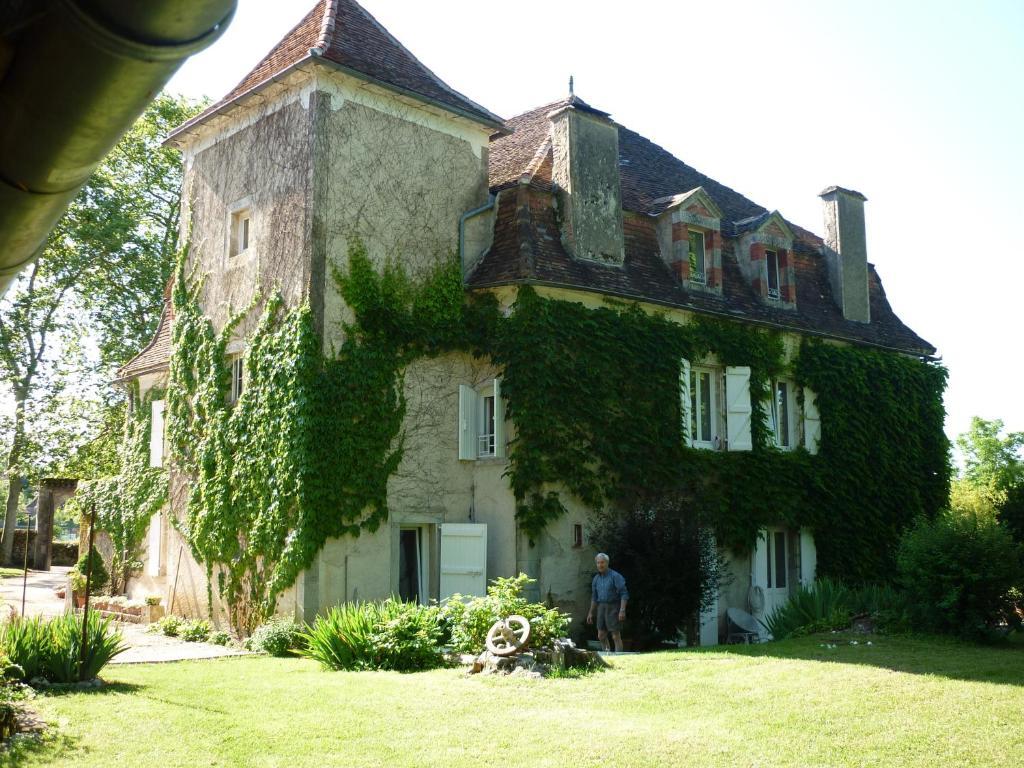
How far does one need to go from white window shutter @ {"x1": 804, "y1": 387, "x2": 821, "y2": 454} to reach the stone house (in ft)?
0.15

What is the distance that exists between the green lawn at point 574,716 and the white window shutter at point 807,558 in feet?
24.7

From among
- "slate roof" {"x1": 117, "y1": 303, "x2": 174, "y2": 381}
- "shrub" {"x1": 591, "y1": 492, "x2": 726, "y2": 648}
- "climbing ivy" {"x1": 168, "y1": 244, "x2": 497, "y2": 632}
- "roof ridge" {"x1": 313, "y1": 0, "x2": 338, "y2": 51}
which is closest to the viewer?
"climbing ivy" {"x1": 168, "y1": 244, "x2": 497, "y2": 632}

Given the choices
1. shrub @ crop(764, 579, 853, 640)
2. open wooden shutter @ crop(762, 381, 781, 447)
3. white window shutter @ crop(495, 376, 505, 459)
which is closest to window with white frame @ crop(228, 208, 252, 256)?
white window shutter @ crop(495, 376, 505, 459)

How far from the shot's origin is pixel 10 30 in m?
1.66

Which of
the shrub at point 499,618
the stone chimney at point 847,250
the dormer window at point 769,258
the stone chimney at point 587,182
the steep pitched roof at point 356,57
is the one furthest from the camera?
the stone chimney at point 847,250

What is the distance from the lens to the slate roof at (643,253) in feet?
54.9

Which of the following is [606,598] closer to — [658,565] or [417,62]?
[658,565]

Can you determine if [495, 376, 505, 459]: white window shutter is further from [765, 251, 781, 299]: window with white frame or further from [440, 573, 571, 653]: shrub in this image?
[765, 251, 781, 299]: window with white frame

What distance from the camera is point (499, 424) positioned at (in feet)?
53.0

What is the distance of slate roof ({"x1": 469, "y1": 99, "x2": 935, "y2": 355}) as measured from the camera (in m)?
16.7

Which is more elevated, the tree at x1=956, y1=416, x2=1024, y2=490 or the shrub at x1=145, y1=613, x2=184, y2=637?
the tree at x1=956, y1=416, x2=1024, y2=490

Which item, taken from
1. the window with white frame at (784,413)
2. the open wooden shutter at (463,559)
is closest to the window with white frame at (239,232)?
the open wooden shutter at (463,559)

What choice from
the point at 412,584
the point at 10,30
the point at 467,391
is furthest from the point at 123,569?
the point at 10,30

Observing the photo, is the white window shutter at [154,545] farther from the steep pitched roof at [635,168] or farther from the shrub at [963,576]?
the shrub at [963,576]
